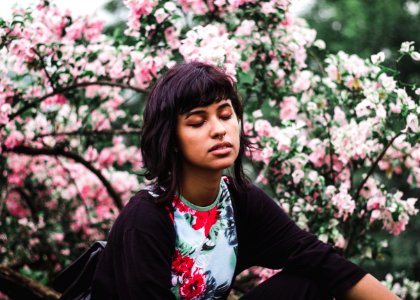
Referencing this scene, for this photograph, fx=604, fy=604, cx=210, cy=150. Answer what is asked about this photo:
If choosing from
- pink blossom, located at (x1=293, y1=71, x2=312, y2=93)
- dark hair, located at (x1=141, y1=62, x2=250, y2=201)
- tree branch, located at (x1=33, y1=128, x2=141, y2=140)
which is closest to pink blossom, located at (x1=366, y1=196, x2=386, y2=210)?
pink blossom, located at (x1=293, y1=71, x2=312, y2=93)

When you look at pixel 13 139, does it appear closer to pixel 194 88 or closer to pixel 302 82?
pixel 302 82

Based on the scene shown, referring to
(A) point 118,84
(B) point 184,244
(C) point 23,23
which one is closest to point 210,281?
(B) point 184,244

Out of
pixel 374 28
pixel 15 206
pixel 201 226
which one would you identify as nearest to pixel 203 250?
pixel 201 226

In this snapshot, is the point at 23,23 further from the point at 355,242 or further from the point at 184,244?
the point at 355,242

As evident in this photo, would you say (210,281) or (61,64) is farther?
(61,64)

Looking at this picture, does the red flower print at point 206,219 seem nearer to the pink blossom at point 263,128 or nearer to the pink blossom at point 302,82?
the pink blossom at point 263,128

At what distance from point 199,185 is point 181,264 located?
24 cm

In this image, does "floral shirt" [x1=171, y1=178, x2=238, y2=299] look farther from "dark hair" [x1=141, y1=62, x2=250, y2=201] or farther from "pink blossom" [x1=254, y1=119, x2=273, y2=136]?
"pink blossom" [x1=254, y1=119, x2=273, y2=136]

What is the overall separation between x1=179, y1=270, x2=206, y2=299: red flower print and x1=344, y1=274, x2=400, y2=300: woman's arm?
0.46 m

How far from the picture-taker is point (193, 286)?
6.08 feet

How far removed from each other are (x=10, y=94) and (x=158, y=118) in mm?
1425

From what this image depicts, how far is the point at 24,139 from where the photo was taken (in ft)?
10.7

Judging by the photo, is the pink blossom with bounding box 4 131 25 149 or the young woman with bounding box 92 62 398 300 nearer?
the young woman with bounding box 92 62 398 300

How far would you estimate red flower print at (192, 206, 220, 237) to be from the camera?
6.13 ft
